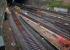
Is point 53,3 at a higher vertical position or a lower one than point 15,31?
higher

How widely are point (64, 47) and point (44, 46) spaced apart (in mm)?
→ 265

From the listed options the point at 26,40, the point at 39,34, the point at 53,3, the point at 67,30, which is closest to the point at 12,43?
the point at 26,40

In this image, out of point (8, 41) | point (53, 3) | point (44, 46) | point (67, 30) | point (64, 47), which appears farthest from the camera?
point (53, 3)

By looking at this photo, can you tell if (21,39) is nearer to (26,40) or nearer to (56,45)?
(26,40)

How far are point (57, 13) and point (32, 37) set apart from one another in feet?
5.75

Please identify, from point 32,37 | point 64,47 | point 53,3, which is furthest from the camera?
point 53,3

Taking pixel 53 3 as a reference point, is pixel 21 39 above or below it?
below

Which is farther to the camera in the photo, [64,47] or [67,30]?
[67,30]

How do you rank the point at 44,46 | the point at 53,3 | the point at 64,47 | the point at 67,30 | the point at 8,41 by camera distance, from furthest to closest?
1. the point at 53,3
2. the point at 67,30
3. the point at 8,41
4. the point at 44,46
5. the point at 64,47

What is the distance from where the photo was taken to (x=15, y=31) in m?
2.65

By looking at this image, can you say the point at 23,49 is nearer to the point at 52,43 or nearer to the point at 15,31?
the point at 52,43

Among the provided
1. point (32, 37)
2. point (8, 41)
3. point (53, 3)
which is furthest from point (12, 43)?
point (53, 3)

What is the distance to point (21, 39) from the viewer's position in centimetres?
222

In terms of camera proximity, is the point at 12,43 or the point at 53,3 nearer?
the point at 12,43
